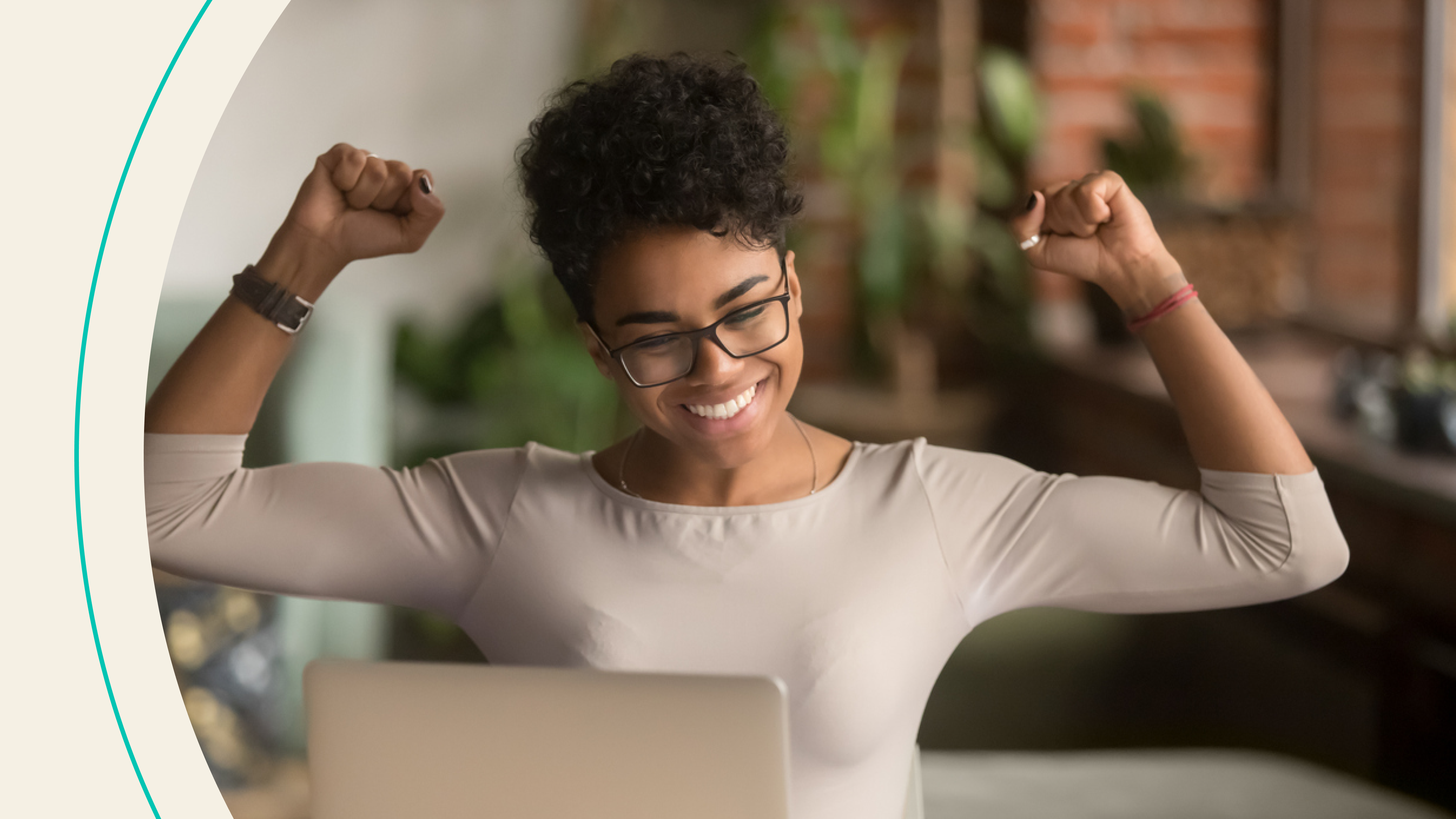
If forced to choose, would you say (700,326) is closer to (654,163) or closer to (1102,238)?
(654,163)

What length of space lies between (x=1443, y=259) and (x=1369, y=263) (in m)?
0.22

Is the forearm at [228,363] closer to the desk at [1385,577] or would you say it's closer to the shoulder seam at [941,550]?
the shoulder seam at [941,550]

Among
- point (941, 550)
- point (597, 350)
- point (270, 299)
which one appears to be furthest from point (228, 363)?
point (941, 550)

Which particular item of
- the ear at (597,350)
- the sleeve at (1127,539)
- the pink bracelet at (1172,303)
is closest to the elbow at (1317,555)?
the sleeve at (1127,539)

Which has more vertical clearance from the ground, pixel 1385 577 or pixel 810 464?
pixel 810 464

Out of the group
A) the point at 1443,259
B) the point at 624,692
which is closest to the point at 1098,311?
the point at 1443,259

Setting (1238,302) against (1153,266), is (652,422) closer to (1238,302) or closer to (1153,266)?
(1153,266)

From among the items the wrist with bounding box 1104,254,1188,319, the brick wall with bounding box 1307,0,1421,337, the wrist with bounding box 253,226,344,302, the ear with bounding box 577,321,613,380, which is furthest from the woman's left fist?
the brick wall with bounding box 1307,0,1421,337

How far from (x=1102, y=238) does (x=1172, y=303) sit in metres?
0.07

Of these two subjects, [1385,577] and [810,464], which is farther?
[1385,577]

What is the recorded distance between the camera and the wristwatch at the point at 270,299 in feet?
3.08

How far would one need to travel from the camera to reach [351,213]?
944 mm

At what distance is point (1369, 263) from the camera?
249 cm

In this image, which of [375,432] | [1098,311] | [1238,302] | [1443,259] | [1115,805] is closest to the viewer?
[1115,805]
